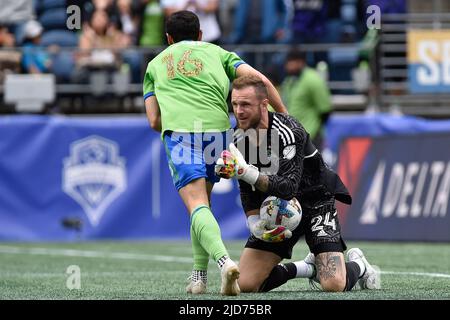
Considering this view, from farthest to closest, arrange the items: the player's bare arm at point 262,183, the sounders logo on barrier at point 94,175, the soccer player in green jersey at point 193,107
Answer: the sounders logo on barrier at point 94,175 < the soccer player in green jersey at point 193,107 < the player's bare arm at point 262,183

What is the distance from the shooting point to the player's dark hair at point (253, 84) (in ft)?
23.1

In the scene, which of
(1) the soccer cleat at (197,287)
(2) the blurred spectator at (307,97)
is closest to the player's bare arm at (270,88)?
(1) the soccer cleat at (197,287)

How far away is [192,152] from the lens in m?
7.29

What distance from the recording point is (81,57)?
17.3 m

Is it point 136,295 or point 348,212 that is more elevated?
point 136,295

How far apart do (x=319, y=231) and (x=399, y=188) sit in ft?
21.6

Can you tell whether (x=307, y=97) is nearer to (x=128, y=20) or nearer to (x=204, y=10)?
(x=204, y=10)

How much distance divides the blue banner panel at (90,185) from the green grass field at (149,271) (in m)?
0.72

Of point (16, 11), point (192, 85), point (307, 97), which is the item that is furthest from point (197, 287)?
point (16, 11)

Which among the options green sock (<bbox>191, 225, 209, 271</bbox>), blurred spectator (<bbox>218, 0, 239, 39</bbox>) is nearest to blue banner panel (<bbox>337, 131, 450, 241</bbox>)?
blurred spectator (<bbox>218, 0, 239, 39</bbox>)

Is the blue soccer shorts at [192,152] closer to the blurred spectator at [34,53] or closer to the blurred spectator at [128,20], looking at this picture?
the blurred spectator at [34,53]

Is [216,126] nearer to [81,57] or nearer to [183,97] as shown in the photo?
[183,97]
